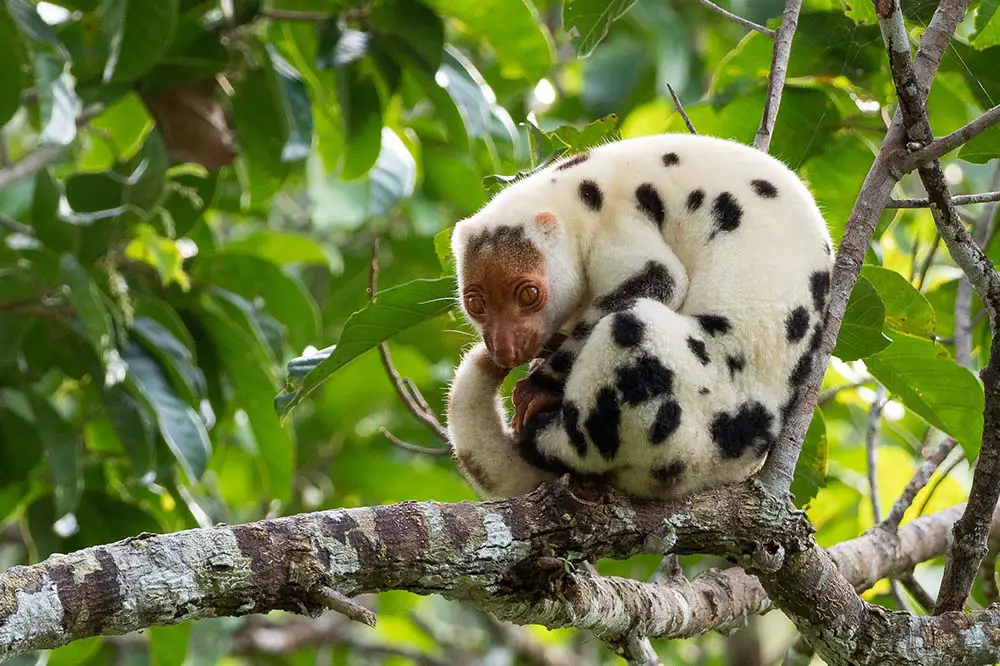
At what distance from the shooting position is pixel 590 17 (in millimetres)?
3840

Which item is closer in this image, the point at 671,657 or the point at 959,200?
the point at 959,200

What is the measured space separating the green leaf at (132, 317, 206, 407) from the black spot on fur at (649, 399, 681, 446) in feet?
7.87

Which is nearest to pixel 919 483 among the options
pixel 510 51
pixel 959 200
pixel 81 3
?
pixel 959 200

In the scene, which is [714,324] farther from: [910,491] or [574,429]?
[910,491]

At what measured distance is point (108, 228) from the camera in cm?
466

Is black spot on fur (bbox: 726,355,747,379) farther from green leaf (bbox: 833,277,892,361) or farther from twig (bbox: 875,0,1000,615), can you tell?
twig (bbox: 875,0,1000,615)

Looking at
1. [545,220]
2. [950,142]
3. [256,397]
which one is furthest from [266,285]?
[950,142]

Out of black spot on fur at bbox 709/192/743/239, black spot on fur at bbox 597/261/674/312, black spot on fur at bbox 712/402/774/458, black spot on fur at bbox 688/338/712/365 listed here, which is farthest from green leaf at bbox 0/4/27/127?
black spot on fur at bbox 712/402/774/458

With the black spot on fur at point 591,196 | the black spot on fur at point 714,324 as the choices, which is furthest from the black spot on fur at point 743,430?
the black spot on fur at point 591,196

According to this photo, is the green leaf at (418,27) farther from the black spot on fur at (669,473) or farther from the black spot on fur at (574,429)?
the black spot on fur at (669,473)

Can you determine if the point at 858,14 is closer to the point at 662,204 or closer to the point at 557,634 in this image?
the point at 662,204

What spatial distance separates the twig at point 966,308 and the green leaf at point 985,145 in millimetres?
507

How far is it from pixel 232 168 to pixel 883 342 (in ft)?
12.9

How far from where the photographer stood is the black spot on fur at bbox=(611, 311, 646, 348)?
2922 mm
